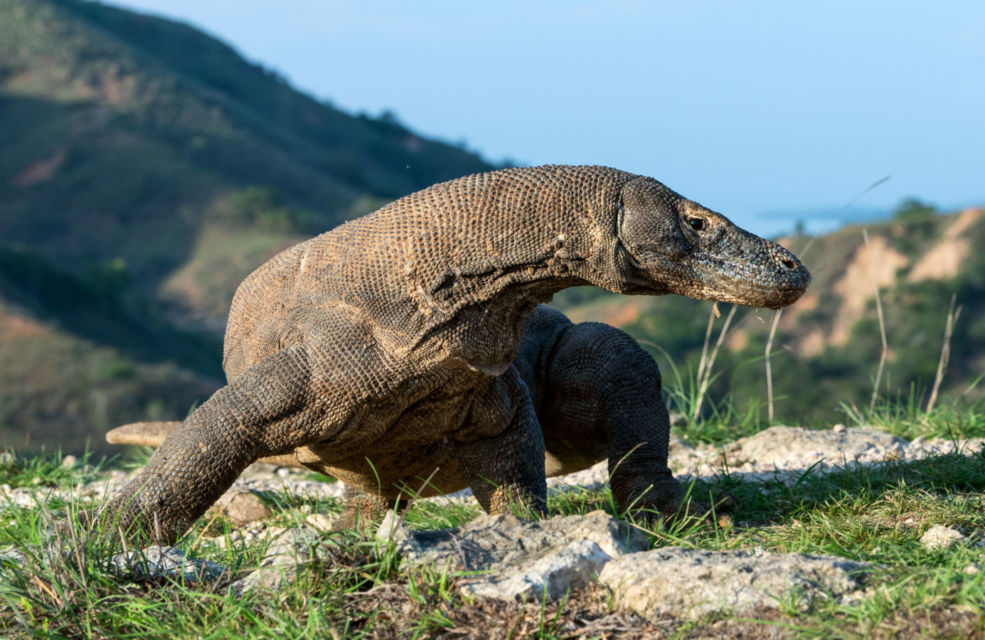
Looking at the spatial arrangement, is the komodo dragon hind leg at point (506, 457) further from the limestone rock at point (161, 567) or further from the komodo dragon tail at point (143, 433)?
the komodo dragon tail at point (143, 433)

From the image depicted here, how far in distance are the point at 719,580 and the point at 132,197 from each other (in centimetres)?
7654

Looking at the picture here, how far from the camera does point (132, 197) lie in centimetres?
7575

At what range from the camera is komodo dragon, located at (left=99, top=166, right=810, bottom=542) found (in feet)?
12.8

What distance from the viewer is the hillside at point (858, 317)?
34.6 m

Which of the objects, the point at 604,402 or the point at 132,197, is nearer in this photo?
the point at 604,402

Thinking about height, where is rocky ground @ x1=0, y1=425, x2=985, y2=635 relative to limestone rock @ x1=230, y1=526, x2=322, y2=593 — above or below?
above

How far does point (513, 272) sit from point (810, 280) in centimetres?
95

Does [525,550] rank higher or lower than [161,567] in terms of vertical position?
higher

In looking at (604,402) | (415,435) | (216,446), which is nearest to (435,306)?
(415,435)

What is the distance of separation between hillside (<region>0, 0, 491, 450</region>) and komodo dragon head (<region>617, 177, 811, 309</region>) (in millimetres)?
44151

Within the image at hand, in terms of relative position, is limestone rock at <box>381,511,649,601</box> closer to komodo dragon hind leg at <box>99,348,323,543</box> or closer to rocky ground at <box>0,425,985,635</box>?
rocky ground at <box>0,425,985,635</box>

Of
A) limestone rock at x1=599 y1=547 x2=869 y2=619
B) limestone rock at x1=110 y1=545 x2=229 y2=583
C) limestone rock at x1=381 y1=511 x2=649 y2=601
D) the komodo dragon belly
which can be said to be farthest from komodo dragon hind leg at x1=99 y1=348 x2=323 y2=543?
limestone rock at x1=599 y1=547 x2=869 y2=619

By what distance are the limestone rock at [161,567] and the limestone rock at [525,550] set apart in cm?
61

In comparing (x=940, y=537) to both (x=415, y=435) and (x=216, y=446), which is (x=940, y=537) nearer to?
(x=415, y=435)
